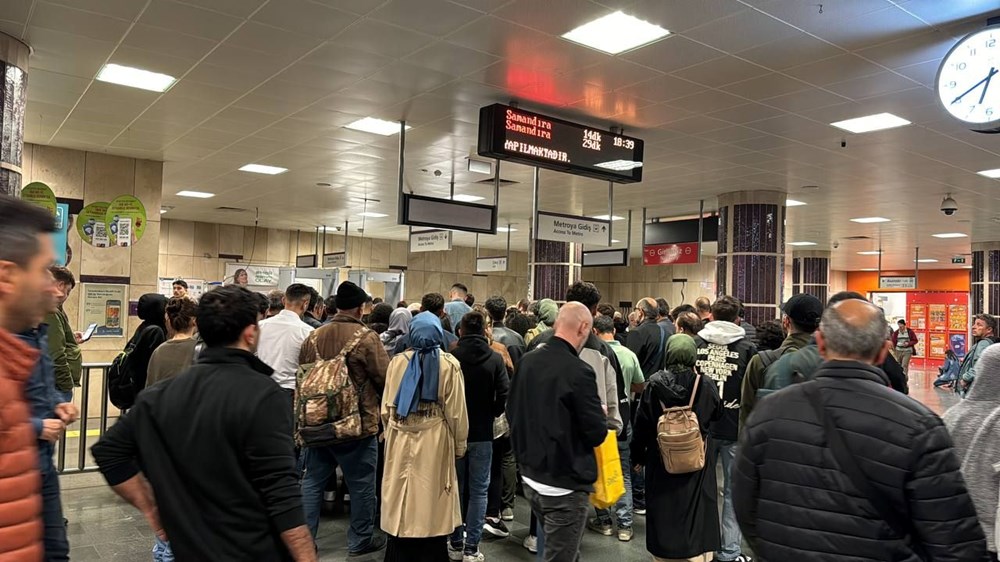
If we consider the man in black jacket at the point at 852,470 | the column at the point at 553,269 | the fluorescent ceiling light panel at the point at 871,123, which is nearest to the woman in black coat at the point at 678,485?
the man in black jacket at the point at 852,470

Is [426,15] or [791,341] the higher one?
[426,15]

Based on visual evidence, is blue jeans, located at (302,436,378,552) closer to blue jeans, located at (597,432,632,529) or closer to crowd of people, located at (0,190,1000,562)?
crowd of people, located at (0,190,1000,562)

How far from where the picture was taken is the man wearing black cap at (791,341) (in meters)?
3.97

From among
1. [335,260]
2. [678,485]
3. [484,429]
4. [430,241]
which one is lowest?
[678,485]

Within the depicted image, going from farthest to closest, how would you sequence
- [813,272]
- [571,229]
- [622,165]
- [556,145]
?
[813,272] → [571,229] → [622,165] → [556,145]

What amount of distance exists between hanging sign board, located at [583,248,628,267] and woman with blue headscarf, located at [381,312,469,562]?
8537mm

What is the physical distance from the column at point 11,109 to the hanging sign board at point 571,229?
5116mm

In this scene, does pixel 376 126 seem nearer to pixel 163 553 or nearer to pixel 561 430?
pixel 163 553

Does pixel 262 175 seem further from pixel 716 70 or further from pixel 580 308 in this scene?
pixel 580 308

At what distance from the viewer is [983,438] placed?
94.4 inches

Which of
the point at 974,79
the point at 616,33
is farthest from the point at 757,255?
the point at 616,33

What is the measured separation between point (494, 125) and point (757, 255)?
6203mm

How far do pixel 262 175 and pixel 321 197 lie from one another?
2.20 metres

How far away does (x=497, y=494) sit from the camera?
17.0 feet
